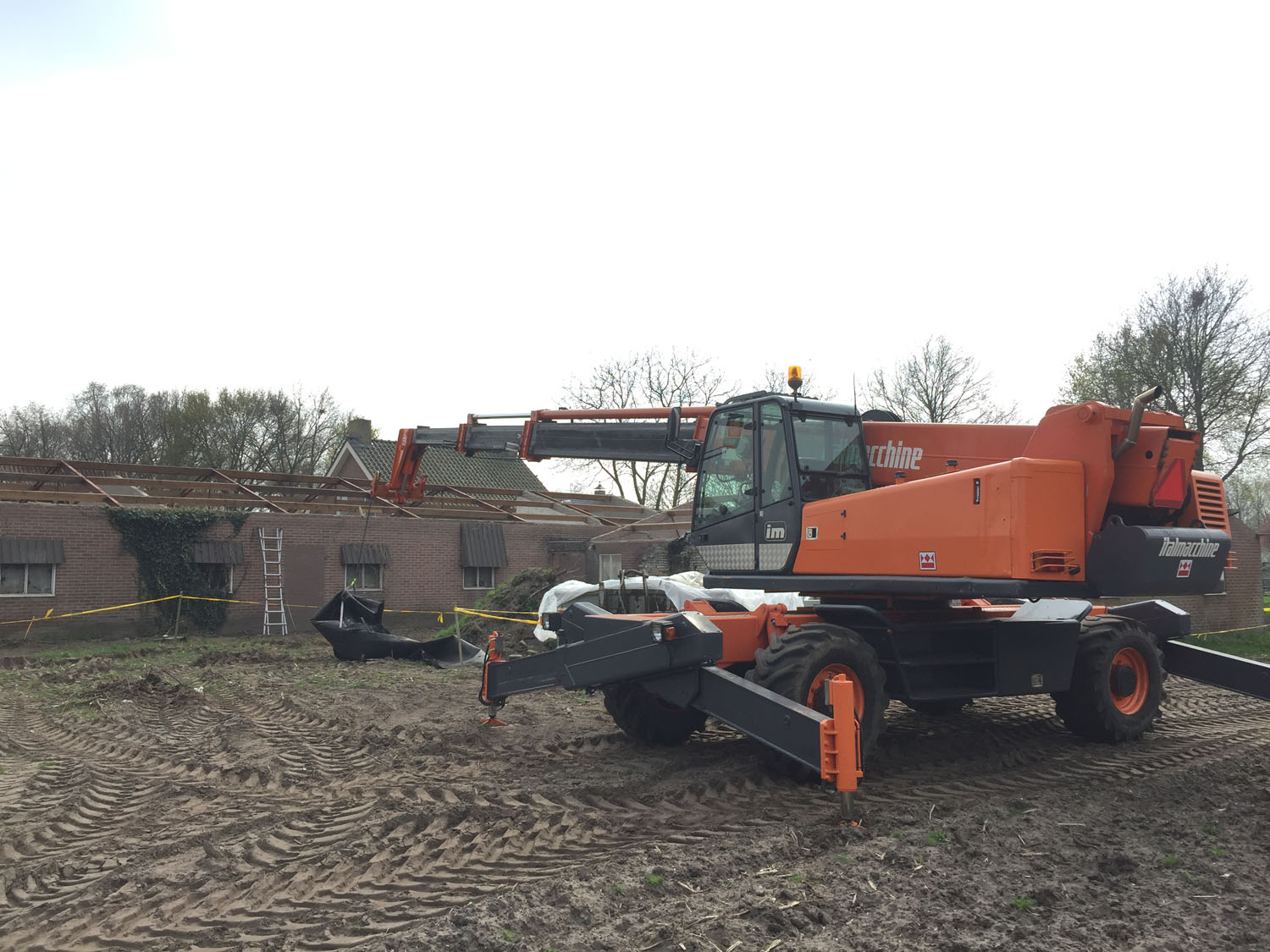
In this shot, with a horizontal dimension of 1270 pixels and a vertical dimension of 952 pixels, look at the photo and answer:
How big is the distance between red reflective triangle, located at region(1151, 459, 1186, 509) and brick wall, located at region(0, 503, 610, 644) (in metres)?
13.8

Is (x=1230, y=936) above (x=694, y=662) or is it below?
below

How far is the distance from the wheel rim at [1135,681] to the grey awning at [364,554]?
17479 millimetres

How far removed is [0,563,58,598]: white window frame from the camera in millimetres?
18995

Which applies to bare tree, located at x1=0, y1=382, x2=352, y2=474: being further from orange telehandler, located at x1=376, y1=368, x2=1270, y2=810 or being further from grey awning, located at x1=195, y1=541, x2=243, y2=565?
orange telehandler, located at x1=376, y1=368, x2=1270, y2=810

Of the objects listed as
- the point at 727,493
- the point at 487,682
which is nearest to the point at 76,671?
the point at 487,682

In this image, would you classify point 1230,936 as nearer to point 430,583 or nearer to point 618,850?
point 618,850

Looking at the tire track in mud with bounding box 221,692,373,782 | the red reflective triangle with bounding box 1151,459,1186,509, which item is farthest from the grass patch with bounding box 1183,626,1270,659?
the tire track in mud with bounding box 221,692,373,782

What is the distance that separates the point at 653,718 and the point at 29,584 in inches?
637

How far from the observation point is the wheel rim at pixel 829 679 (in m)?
6.91

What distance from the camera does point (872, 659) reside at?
721 centimetres

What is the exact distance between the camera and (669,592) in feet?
46.2

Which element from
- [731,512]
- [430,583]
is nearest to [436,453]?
[430,583]

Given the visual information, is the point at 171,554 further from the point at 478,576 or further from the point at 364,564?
the point at 478,576

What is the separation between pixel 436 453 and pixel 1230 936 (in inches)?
1376
